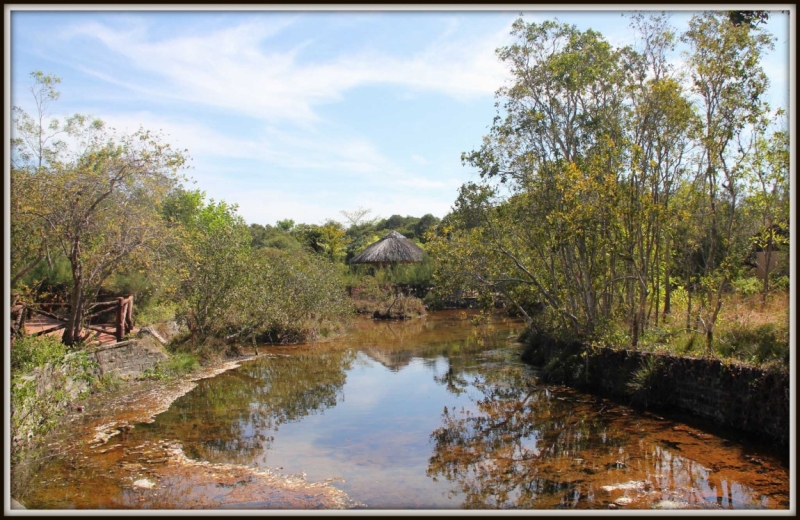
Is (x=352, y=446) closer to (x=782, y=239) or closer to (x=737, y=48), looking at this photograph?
(x=782, y=239)

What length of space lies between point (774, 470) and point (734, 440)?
1.31 m

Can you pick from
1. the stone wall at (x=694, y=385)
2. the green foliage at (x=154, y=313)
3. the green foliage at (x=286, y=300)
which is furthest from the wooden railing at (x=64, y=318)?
the stone wall at (x=694, y=385)

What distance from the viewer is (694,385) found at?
35.8ft

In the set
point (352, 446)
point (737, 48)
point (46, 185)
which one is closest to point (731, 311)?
point (737, 48)

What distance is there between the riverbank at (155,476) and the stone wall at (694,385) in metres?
6.43

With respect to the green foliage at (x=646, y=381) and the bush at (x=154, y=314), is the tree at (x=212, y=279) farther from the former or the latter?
the green foliage at (x=646, y=381)

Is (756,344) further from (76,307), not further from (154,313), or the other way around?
(154,313)

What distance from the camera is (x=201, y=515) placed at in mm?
4902

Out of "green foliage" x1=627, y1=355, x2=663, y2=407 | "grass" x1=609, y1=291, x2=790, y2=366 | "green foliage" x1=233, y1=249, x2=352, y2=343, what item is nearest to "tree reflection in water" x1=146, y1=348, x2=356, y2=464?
"green foliage" x1=233, y1=249, x2=352, y2=343

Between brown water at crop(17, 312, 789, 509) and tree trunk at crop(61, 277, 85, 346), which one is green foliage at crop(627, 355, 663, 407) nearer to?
brown water at crop(17, 312, 789, 509)

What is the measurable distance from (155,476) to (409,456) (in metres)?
3.82

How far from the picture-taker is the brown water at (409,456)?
7688mm

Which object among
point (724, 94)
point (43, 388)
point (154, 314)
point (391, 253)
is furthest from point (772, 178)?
point (391, 253)

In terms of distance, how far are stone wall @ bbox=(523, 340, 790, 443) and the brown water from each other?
0.47 meters
